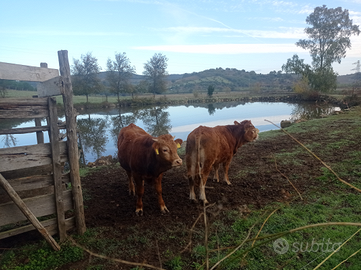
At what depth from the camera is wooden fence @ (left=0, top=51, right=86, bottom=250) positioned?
133 inches

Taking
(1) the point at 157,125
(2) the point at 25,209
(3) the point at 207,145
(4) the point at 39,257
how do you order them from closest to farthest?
(2) the point at 25,209 → (4) the point at 39,257 → (3) the point at 207,145 → (1) the point at 157,125

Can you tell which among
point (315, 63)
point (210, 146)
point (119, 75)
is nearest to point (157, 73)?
point (119, 75)

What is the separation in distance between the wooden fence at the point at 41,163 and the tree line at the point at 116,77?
135ft

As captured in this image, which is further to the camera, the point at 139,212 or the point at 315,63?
the point at 315,63

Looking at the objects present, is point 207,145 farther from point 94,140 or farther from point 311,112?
point 311,112

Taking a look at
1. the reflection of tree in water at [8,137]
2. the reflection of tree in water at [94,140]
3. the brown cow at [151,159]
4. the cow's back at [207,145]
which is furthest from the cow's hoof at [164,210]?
the reflection of tree in water at [8,137]

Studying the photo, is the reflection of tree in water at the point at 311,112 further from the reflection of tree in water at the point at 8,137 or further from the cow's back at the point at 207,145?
the reflection of tree in water at the point at 8,137

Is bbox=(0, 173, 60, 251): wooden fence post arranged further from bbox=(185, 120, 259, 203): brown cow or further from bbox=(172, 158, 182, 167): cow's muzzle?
bbox=(185, 120, 259, 203): brown cow

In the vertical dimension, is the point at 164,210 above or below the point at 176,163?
below

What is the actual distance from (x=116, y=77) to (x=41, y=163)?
46256 millimetres

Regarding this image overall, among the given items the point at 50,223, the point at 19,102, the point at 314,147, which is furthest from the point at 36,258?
the point at 314,147

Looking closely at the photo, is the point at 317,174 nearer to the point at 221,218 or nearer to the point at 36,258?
the point at 221,218

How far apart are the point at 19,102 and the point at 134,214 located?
9.09 ft

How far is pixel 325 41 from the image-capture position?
126 ft
